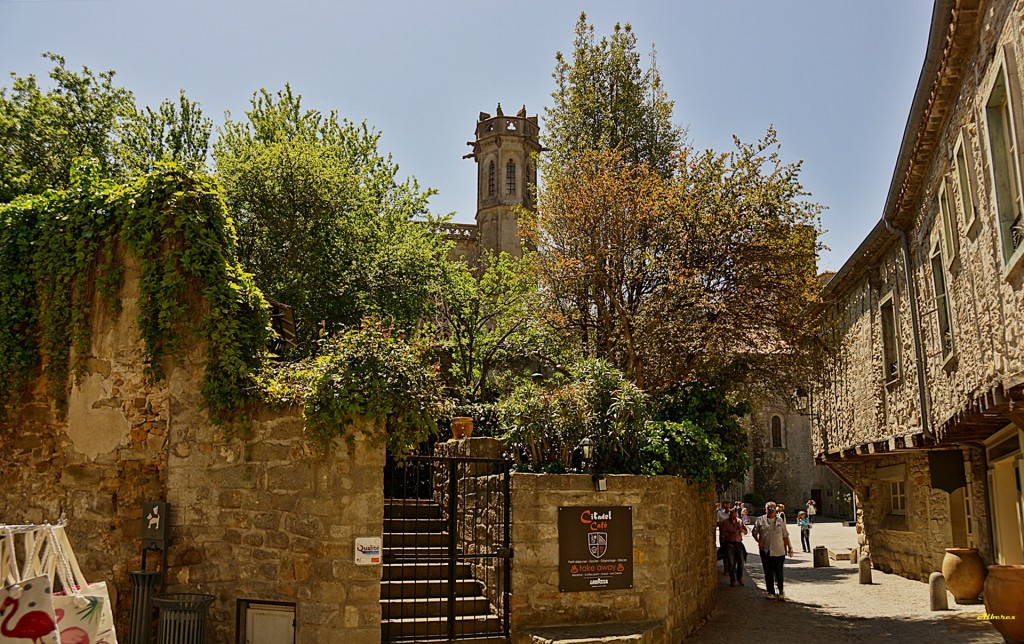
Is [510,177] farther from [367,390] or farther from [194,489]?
[367,390]

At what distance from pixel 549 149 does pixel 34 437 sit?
47.5ft

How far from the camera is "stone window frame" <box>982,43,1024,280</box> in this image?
7059mm

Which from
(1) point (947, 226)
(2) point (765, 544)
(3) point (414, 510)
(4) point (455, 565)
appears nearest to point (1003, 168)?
(1) point (947, 226)

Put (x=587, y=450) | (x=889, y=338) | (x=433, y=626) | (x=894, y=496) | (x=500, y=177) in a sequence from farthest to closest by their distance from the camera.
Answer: (x=500, y=177) → (x=894, y=496) → (x=889, y=338) → (x=587, y=450) → (x=433, y=626)

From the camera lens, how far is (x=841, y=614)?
1229cm

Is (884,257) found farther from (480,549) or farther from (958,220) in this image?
(480,549)

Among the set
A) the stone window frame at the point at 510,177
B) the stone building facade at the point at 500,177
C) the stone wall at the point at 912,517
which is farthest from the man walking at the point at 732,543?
the stone window frame at the point at 510,177

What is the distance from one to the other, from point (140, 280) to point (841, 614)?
34.1 feet

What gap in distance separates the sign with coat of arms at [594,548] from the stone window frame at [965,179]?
15.8ft

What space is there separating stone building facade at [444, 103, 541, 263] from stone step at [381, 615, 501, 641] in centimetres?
3225

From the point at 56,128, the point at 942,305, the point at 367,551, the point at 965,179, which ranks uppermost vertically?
the point at 56,128

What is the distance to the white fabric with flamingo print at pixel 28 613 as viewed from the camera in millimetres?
4602

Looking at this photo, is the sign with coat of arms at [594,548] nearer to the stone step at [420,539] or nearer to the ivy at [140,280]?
the stone step at [420,539]

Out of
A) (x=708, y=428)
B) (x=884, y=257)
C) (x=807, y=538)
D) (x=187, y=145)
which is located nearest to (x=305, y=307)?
(x=187, y=145)
